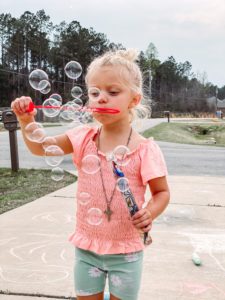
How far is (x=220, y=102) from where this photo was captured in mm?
89812

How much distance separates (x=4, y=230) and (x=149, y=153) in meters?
2.47

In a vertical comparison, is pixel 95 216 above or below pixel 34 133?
below

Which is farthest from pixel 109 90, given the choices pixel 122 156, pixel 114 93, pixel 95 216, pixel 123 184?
pixel 95 216

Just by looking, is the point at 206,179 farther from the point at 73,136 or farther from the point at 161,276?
the point at 73,136

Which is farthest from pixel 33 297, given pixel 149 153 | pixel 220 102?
pixel 220 102

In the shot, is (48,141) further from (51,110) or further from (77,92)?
(77,92)

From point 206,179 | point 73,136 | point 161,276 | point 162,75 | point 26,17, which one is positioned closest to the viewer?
point 73,136

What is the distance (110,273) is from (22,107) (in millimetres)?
799

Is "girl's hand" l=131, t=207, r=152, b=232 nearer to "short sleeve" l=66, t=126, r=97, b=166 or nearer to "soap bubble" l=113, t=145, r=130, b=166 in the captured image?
"soap bubble" l=113, t=145, r=130, b=166

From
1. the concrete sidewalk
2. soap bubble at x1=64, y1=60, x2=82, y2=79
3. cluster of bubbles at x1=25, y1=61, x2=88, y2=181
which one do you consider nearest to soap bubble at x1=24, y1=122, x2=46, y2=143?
cluster of bubbles at x1=25, y1=61, x2=88, y2=181

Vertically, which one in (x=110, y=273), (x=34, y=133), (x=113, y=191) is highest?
(x=34, y=133)

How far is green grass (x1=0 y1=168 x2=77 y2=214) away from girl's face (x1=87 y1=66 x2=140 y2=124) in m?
3.25

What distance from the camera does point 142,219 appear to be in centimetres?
181

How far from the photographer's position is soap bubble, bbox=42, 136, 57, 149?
211 cm
